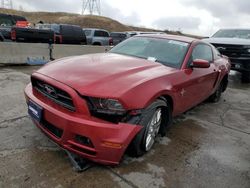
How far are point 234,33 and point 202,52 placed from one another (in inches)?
260

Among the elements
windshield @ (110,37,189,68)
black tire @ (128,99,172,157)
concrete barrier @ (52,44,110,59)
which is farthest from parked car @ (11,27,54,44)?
black tire @ (128,99,172,157)

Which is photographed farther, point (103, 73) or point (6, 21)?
point (6, 21)

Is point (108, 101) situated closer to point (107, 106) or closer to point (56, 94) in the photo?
point (107, 106)

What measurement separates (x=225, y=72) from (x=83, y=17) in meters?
48.5

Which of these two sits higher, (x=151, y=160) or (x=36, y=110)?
(x=36, y=110)

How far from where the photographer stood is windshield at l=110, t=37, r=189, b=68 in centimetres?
408

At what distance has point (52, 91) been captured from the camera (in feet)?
9.78

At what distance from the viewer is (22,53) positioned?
8.90 m

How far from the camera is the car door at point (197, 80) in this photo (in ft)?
13.1

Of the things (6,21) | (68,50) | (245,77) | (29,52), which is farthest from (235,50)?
(6,21)

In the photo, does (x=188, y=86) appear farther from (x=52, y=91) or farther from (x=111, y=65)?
(x=52, y=91)

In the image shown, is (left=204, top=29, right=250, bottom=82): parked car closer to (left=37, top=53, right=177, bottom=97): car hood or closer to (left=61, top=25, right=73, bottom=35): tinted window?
(left=37, top=53, right=177, bottom=97): car hood

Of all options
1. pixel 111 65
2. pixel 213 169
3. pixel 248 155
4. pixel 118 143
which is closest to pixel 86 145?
pixel 118 143

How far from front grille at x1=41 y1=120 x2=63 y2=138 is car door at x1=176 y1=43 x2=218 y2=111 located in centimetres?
184
